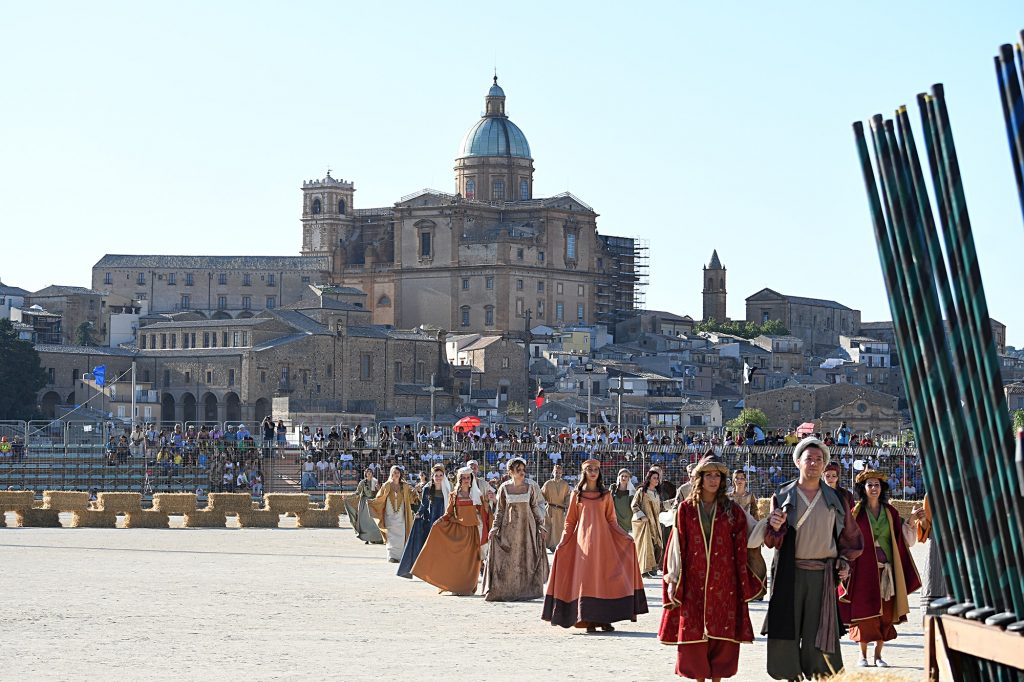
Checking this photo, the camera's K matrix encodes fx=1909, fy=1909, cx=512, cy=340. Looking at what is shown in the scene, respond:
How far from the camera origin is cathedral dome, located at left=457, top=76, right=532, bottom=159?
136 metres

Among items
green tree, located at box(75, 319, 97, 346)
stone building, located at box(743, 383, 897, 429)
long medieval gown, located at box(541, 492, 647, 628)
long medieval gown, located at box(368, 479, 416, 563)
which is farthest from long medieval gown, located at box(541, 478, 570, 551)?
green tree, located at box(75, 319, 97, 346)

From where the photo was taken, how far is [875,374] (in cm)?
12462

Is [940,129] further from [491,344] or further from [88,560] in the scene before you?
[491,344]

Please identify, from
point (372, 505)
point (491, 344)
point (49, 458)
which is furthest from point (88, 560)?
point (491, 344)

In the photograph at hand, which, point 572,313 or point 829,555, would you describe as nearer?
A: point 829,555

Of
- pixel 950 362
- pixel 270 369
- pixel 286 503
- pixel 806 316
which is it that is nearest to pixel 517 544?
pixel 950 362

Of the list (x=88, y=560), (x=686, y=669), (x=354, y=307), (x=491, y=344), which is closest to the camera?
(x=686, y=669)

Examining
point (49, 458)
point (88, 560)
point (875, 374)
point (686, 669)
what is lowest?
point (686, 669)

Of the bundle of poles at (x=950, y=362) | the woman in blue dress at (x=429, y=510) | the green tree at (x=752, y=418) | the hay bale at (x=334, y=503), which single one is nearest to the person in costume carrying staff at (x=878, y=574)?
the bundle of poles at (x=950, y=362)

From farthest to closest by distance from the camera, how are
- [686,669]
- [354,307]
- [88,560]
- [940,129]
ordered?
[354,307] < [88,560] < [686,669] < [940,129]

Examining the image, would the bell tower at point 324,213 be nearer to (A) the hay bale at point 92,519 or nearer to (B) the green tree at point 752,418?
(B) the green tree at point 752,418

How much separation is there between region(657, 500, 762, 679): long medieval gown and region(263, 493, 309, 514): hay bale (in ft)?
84.8

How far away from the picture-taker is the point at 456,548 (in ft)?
63.1

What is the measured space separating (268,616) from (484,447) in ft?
129
